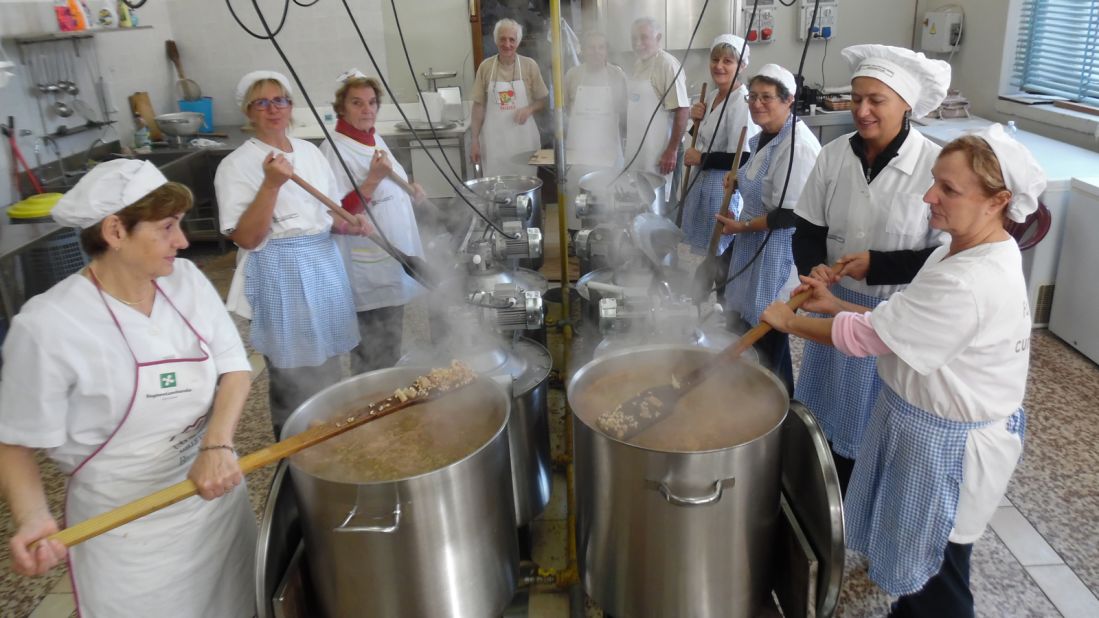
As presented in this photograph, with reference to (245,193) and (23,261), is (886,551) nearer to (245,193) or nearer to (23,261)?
(245,193)

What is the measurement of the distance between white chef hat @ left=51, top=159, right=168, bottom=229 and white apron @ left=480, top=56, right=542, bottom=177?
3.45 m

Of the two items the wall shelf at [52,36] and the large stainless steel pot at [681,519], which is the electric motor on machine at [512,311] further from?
the wall shelf at [52,36]

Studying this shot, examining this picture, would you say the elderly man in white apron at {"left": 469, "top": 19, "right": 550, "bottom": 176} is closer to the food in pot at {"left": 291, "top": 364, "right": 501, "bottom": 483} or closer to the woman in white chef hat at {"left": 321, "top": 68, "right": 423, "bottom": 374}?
the woman in white chef hat at {"left": 321, "top": 68, "right": 423, "bottom": 374}

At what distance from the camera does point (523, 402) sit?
180 centimetres

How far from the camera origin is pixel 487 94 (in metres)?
4.72

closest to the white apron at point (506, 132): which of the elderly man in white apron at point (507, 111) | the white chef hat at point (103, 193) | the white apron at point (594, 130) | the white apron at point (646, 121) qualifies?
the elderly man in white apron at point (507, 111)

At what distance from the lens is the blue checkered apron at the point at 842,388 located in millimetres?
2023

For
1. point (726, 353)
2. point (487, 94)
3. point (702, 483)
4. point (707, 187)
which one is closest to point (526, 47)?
point (487, 94)

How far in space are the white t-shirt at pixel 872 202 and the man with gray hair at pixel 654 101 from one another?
6.87 ft

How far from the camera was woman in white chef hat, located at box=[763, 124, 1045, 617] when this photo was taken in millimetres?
1374

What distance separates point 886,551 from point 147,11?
638 cm

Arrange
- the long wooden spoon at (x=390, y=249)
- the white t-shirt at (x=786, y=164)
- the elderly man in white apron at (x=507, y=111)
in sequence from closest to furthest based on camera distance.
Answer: the long wooden spoon at (x=390, y=249)
the white t-shirt at (x=786, y=164)
the elderly man in white apron at (x=507, y=111)

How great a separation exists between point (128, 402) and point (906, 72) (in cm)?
194

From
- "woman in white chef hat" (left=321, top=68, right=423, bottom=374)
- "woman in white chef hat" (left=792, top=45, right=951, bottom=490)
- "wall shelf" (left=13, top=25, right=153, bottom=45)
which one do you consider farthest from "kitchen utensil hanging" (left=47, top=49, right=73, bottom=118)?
"woman in white chef hat" (left=792, top=45, right=951, bottom=490)
